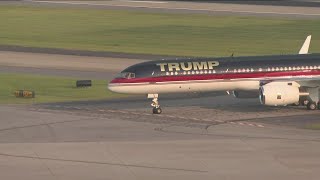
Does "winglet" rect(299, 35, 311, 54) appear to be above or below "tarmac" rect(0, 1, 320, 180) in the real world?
above

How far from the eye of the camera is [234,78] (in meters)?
72.9

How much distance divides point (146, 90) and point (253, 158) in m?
19.9

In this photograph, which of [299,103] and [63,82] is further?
[63,82]

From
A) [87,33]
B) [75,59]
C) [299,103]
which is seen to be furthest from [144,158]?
[87,33]

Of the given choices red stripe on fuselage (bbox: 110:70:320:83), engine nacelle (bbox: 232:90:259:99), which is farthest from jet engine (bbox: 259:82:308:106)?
engine nacelle (bbox: 232:90:259:99)

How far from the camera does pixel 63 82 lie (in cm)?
8931

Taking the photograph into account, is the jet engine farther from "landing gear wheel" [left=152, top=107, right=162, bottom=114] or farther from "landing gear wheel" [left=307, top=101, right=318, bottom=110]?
"landing gear wheel" [left=152, top=107, right=162, bottom=114]

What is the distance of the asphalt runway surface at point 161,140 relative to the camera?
5091cm

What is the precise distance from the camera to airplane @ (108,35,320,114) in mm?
71875

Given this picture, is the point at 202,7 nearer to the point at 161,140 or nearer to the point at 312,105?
the point at 312,105

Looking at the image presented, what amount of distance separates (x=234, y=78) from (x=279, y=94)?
392 centimetres

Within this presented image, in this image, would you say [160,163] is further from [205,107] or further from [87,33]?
[87,33]

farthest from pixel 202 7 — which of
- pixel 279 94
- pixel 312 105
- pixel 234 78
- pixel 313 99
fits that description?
pixel 279 94

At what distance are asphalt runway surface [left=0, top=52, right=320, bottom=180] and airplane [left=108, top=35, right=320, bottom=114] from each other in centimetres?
151
